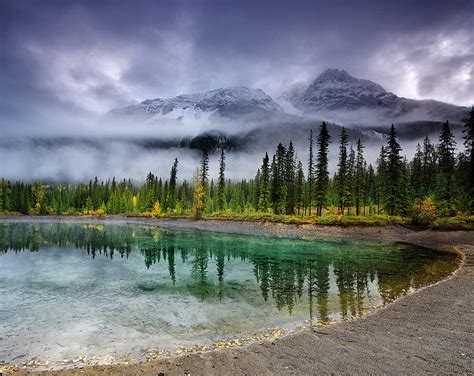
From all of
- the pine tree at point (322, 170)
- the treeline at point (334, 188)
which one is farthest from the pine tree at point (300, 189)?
the pine tree at point (322, 170)

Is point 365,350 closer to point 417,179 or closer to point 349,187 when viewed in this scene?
point 349,187

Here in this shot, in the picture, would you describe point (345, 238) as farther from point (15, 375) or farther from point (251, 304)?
point (15, 375)

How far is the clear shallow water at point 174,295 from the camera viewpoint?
13.3 m

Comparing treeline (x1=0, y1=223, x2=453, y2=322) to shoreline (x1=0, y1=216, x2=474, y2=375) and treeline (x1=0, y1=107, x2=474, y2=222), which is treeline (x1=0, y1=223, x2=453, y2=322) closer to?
shoreline (x1=0, y1=216, x2=474, y2=375)

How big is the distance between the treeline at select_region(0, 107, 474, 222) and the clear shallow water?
115 ft

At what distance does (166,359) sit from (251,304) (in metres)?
8.35

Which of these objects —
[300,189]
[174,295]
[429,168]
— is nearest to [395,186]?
[300,189]

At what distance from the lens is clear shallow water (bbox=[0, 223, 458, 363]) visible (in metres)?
13.3

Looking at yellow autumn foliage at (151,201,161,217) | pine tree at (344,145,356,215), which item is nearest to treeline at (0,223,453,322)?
pine tree at (344,145,356,215)

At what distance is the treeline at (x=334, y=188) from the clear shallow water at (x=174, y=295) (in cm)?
3509

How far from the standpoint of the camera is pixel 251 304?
1828 centimetres

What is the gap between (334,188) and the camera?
111m

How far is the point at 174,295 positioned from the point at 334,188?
99.2 m

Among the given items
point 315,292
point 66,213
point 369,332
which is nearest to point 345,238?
point 315,292
